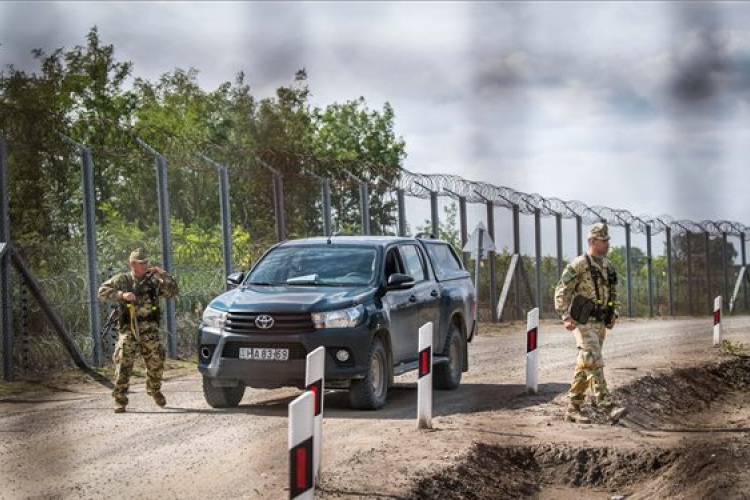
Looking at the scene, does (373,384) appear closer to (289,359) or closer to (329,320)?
(329,320)

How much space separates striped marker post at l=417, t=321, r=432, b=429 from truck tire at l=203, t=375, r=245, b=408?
2.42m

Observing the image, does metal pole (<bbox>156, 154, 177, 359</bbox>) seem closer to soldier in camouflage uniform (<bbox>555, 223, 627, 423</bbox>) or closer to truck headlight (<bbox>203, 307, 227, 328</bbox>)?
truck headlight (<bbox>203, 307, 227, 328</bbox>)

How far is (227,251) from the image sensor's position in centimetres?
1884

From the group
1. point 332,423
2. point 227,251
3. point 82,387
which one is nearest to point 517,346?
point 227,251

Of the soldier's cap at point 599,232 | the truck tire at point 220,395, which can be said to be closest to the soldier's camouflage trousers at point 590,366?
the soldier's cap at point 599,232

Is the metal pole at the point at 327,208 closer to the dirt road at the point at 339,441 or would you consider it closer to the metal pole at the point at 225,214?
the metal pole at the point at 225,214

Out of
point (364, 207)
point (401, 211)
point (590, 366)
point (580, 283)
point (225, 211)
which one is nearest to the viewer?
point (580, 283)

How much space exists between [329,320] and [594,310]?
2454 millimetres

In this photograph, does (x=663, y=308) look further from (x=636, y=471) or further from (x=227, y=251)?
(x=636, y=471)

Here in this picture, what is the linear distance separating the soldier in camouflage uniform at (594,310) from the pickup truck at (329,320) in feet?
6.26

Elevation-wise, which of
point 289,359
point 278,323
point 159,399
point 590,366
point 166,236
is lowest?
point 159,399

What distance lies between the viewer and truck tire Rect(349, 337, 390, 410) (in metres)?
12.0

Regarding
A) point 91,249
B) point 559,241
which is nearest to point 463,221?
point 559,241

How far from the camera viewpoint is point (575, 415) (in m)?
11.6
